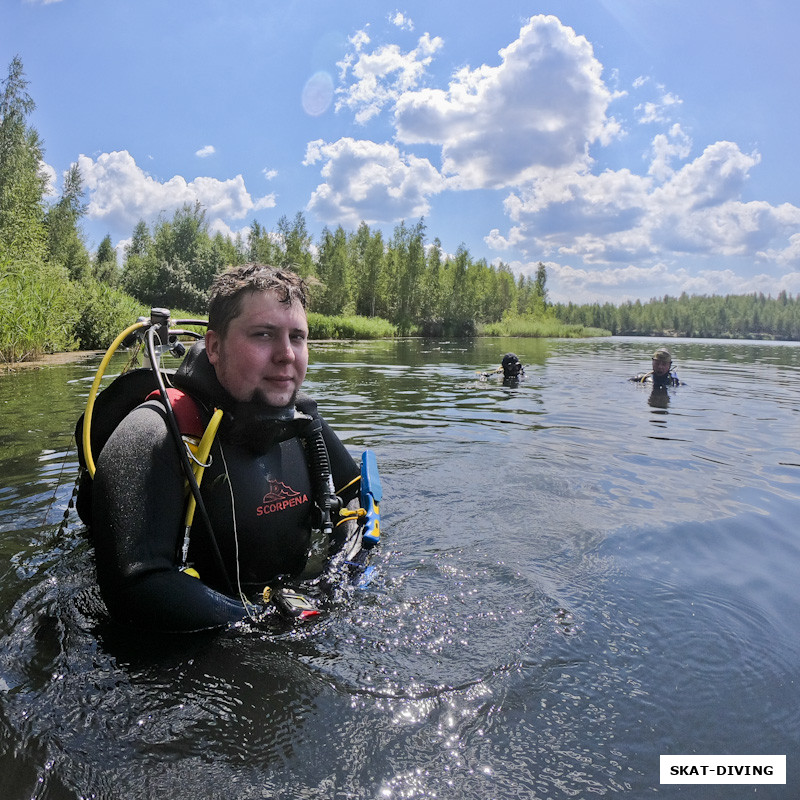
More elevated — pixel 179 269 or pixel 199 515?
pixel 179 269

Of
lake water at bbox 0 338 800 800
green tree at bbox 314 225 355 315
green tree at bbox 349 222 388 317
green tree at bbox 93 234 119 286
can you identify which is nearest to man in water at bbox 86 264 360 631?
lake water at bbox 0 338 800 800

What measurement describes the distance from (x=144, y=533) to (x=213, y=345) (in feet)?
2.86

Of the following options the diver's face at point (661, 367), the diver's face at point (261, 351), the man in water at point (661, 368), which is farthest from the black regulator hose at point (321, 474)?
the diver's face at point (661, 367)

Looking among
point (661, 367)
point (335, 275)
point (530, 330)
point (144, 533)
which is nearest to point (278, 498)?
point (144, 533)

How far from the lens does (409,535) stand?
13.1 ft

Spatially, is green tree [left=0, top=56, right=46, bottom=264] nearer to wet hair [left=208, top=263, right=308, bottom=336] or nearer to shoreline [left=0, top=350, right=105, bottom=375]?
shoreline [left=0, top=350, right=105, bottom=375]

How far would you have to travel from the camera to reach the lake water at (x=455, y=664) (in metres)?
1.81

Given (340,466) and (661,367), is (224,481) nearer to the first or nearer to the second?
(340,466)

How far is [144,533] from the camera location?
2086 millimetres

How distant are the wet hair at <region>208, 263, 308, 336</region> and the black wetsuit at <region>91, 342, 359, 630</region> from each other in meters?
0.22

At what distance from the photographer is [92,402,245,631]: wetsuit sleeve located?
2064mm

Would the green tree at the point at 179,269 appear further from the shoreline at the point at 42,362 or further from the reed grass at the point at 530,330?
the shoreline at the point at 42,362

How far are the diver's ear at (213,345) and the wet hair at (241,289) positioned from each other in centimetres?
2

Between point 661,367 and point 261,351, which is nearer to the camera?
point 261,351
